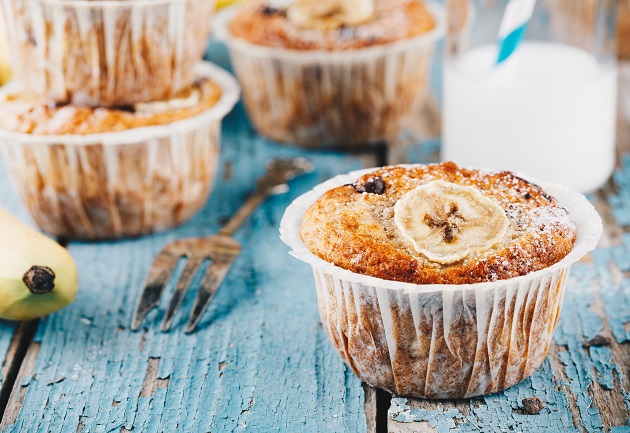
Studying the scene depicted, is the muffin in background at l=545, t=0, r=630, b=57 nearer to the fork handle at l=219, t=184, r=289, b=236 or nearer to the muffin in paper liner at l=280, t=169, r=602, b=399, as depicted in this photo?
the fork handle at l=219, t=184, r=289, b=236

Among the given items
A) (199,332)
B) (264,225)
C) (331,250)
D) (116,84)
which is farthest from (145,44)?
(331,250)

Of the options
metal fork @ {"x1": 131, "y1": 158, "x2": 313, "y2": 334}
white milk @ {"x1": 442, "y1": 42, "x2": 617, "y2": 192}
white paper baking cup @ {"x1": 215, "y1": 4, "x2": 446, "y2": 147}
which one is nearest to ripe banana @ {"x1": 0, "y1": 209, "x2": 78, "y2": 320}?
metal fork @ {"x1": 131, "y1": 158, "x2": 313, "y2": 334}

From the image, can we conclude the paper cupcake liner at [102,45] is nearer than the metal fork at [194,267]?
No

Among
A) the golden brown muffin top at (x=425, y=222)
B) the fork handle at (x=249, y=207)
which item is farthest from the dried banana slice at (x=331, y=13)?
the golden brown muffin top at (x=425, y=222)

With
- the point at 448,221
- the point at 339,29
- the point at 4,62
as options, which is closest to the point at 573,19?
the point at 339,29

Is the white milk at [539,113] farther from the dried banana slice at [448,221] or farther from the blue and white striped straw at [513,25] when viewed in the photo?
the dried banana slice at [448,221]

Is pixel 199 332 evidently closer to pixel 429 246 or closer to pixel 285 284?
pixel 285 284

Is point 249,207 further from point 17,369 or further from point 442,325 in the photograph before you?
point 442,325
